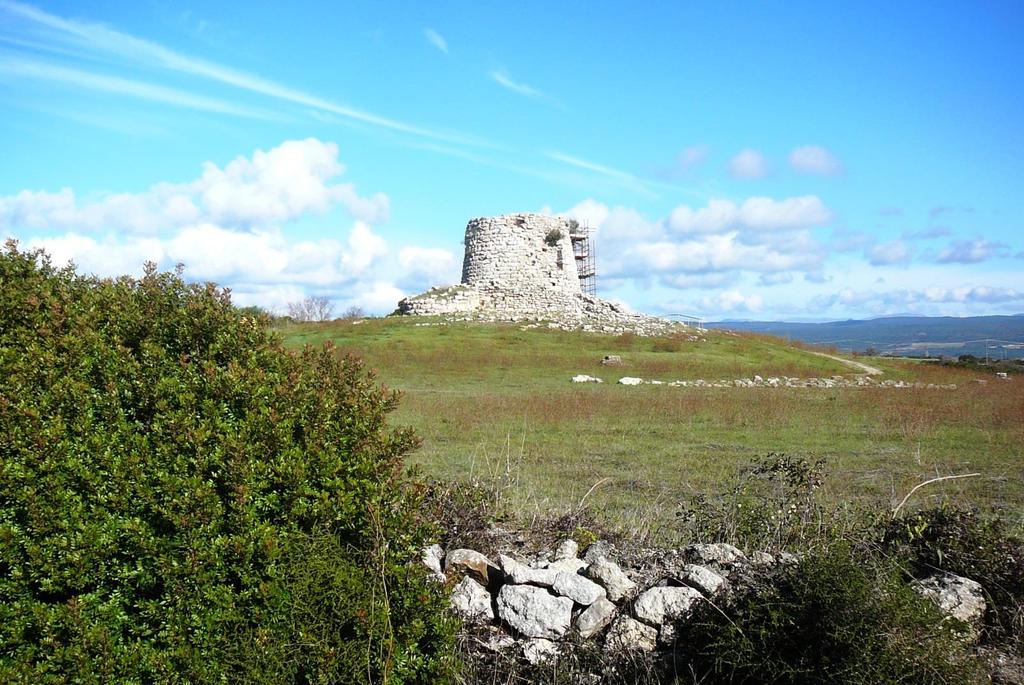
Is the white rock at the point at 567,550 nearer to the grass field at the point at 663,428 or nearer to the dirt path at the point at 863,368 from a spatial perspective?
the grass field at the point at 663,428

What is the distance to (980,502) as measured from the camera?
9.75m

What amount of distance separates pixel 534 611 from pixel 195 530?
2.31 m

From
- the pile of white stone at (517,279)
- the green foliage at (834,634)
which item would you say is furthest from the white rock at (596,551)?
the pile of white stone at (517,279)

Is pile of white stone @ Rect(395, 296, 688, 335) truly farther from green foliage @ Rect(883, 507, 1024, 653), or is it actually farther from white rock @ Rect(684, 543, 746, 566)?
white rock @ Rect(684, 543, 746, 566)

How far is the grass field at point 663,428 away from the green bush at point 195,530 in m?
1.57

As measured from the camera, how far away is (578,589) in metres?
5.07

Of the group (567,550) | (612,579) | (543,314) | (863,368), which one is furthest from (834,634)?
(543,314)

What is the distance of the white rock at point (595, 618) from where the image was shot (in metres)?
4.89

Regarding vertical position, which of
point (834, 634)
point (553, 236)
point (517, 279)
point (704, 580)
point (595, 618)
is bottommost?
point (595, 618)

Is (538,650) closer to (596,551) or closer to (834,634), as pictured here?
(596,551)

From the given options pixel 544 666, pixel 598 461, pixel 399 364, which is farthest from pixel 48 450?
pixel 399 364

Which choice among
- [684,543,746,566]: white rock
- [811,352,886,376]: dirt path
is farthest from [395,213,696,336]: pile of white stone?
[684,543,746,566]: white rock

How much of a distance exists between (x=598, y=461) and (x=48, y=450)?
32.6ft

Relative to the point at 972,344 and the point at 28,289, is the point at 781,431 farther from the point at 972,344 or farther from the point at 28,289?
the point at 972,344
